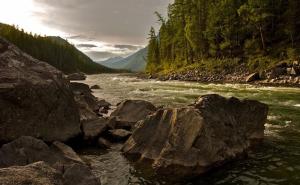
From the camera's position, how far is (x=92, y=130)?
16828 mm

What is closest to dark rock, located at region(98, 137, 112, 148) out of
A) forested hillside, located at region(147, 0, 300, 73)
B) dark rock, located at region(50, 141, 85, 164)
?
dark rock, located at region(50, 141, 85, 164)

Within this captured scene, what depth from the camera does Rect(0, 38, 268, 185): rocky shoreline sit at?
39.0 ft

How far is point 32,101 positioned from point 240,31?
62.2m

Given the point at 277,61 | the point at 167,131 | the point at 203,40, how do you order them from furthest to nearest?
the point at 203,40 → the point at 277,61 → the point at 167,131

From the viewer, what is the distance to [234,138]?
1427 centimetres

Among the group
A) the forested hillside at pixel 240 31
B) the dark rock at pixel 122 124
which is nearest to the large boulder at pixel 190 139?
the dark rock at pixel 122 124

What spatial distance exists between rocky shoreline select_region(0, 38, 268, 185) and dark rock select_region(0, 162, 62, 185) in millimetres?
2042

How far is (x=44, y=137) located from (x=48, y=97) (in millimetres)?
1789

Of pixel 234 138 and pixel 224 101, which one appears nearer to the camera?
pixel 234 138

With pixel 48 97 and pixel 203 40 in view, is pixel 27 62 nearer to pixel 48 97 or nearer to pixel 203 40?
pixel 48 97

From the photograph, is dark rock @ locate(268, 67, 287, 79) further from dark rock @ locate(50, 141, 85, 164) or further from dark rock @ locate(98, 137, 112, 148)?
dark rock @ locate(50, 141, 85, 164)

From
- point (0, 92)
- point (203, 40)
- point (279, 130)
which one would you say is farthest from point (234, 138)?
point (203, 40)

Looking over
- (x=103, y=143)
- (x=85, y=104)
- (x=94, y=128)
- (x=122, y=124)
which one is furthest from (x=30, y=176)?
(x=85, y=104)

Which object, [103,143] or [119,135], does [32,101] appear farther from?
[119,135]
